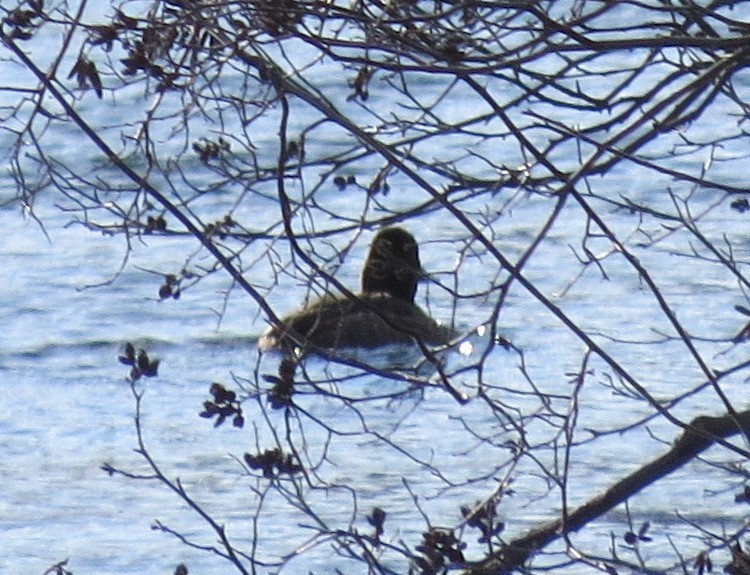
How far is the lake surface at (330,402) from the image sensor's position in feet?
26.1

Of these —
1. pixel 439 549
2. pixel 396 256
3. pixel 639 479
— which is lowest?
pixel 439 549

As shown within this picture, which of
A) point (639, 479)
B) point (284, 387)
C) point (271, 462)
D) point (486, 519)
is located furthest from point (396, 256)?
point (284, 387)

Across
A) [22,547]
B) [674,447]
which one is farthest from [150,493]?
[674,447]

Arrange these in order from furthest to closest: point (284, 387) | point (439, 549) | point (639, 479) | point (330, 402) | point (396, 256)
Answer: point (330, 402) < point (396, 256) < point (639, 479) < point (439, 549) < point (284, 387)

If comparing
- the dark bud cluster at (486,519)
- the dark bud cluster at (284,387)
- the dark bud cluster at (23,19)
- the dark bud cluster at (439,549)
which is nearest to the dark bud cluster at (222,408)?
the dark bud cluster at (284,387)

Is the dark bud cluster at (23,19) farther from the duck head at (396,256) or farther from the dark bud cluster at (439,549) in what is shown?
the duck head at (396,256)

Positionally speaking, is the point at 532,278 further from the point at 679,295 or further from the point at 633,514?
the point at 633,514

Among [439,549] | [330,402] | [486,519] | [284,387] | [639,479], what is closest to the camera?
[284,387]

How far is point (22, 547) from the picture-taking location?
8023mm

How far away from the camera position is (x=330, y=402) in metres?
10.0

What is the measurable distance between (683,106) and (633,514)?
3488 mm

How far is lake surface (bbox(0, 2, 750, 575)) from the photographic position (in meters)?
7.96

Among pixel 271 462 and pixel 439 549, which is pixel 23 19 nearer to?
pixel 271 462

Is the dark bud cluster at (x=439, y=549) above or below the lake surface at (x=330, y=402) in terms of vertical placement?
below
